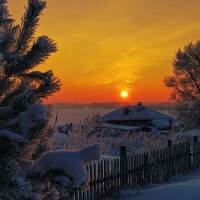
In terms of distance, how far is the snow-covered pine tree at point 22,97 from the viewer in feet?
6.04

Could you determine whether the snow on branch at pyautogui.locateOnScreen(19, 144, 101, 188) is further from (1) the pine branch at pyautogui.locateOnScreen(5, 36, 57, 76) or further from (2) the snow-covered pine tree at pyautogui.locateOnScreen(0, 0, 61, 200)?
(1) the pine branch at pyautogui.locateOnScreen(5, 36, 57, 76)

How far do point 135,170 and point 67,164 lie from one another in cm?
665

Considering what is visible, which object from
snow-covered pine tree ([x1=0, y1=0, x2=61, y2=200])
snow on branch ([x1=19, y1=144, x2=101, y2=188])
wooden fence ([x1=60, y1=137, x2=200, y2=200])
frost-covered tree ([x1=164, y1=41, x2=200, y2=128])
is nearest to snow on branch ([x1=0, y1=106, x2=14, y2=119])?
snow-covered pine tree ([x1=0, y1=0, x2=61, y2=200])

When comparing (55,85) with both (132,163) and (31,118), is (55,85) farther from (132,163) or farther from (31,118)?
(132,163)

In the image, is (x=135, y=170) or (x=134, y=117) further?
(x=134, y=117)

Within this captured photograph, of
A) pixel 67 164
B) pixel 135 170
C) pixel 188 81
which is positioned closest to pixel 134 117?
pixel 188 81

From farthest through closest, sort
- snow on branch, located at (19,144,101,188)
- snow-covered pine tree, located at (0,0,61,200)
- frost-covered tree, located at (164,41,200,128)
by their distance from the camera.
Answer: frost-covered tree, located at (164,41,200,128) < snow on branch, located at (19,144,101,188) < snow-covered pine tree, located at (0,0,61,200)

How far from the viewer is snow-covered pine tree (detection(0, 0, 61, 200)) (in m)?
1.84

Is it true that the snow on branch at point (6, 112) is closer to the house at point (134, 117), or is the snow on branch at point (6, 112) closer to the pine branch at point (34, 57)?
the pine branch at point (34, 57)

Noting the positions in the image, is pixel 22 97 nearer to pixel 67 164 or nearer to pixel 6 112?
pixel 6 112

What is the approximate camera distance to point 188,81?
3145 centimetres

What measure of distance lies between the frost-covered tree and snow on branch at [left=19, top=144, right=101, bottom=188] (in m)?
30.5

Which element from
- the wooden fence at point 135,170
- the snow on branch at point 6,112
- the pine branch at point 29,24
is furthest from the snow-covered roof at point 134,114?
the snow on branch at point 6,112

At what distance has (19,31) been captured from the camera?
261 cm
